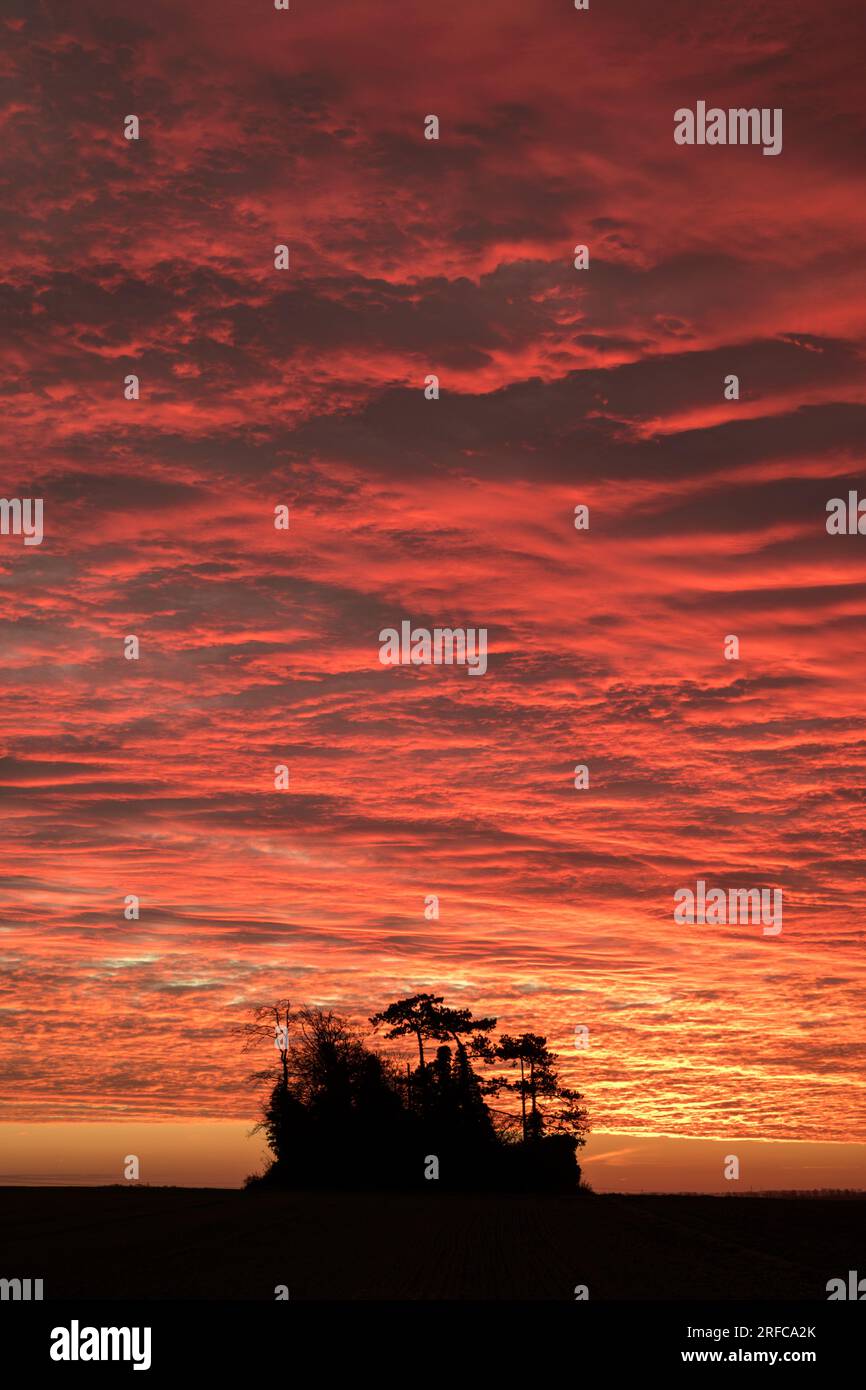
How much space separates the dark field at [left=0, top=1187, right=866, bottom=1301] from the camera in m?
31.4

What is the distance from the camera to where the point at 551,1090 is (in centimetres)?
12988

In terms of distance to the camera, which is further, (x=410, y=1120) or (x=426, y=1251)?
(x=410, y=1120)

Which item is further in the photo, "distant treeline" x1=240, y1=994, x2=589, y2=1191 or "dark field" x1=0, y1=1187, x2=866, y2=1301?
"distant treeline" x1=240, y1=994, x2=589, y2=1191

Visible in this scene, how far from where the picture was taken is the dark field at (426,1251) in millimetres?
31406

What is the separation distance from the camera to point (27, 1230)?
5394cm

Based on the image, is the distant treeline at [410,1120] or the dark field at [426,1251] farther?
the distant treeline at [410,1120]

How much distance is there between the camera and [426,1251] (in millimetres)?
42875
